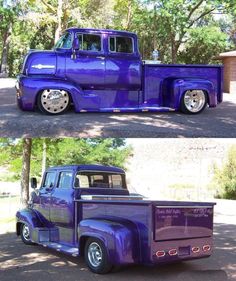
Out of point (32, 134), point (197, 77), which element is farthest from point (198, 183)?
point (32, 134)

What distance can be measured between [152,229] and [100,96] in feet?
14.1

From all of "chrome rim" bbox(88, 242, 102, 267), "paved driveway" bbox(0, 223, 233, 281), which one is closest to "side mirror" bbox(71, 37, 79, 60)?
"paved driveway" bbox(0, 223, 233, 281)

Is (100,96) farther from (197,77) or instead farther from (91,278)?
(91,278)

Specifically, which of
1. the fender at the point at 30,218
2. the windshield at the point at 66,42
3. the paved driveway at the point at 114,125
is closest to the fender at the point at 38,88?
the paved driveway at the point at 114,125

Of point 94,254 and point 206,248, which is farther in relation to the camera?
point 206,248

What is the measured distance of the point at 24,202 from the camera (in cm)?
1797

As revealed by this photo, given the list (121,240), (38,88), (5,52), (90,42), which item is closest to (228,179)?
(5,52)

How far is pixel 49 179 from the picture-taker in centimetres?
984

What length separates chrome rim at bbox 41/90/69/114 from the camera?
32.4 ft

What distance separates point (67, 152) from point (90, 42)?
1069cm

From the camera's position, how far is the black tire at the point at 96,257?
23.7 feet

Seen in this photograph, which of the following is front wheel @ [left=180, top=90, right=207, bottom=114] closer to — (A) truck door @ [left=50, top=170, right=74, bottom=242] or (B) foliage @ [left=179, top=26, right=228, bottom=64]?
(A) truck door @ [left=50, top=170, right=74, bottom=242]

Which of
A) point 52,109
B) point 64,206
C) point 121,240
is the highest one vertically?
point 52,109

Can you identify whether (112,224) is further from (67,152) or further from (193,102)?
(67,152)
